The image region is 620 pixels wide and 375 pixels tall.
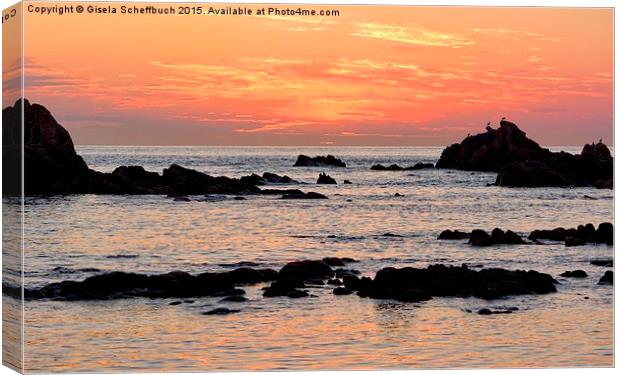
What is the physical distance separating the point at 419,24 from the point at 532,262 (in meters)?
5.22

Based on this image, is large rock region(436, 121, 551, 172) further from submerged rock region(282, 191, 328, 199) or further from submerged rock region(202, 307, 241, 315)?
submerged rock region(202, 307, 241, 315)

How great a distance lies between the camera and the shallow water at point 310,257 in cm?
2280

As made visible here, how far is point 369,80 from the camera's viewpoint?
24906mm

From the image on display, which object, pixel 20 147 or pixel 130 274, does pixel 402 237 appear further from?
pixel 20 147

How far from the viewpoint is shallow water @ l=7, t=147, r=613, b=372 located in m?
22.8

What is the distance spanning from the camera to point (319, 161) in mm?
26047

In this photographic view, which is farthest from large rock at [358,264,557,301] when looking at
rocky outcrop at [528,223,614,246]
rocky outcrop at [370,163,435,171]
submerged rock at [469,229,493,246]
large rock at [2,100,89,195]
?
large rock at [2,100,89,195]

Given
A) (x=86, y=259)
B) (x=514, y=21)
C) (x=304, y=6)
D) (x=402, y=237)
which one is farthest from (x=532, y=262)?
(x=86, y=259)

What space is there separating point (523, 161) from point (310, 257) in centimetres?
693

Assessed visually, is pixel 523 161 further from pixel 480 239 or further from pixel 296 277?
pixel 296 277

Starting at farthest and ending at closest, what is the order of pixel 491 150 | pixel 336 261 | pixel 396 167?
pixel 491 150 → pixel 396 167 → pixel 336 261

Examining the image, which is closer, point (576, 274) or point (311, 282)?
point (311, 282)

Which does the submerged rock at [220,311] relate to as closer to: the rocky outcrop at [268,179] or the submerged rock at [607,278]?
the rocky outcrop at [268,179]

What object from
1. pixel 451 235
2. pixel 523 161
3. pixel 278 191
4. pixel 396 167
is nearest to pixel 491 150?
pixel 523 161
